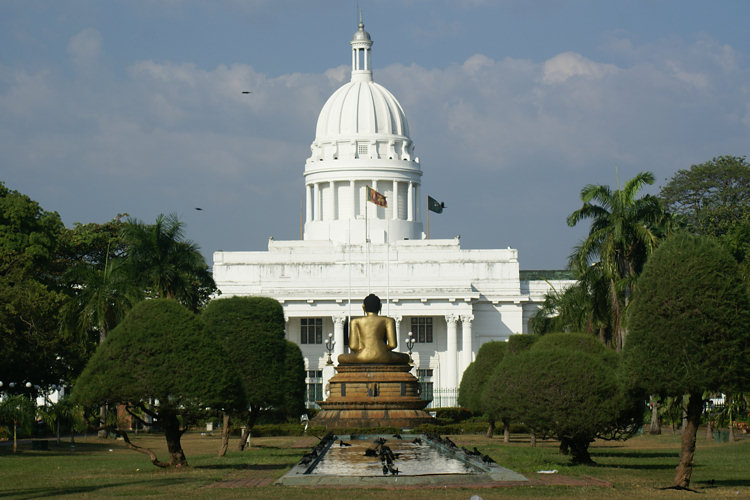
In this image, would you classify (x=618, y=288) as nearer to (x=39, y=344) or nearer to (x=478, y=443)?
(x=478, y=443)

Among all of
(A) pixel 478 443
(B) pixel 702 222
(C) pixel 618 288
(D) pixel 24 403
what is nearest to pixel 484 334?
(B) pixel 702 222

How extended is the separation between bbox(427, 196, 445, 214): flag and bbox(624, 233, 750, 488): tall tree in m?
57.6

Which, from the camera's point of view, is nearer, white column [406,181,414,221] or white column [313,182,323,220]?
white column [406,181,414,221]

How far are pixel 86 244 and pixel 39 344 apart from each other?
2858cm

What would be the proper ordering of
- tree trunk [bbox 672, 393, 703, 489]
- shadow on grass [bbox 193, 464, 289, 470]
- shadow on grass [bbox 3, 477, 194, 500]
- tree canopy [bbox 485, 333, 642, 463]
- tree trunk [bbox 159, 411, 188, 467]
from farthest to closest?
shadow on grass [bbox 193, 464, 289, 470] < tree canopy [bbox 485, 333, 642, 463] < tree trunk [bbox 159, 411, 188, 467] < shadow on grass [bbox 3, 477, 194, 500] < tree trunk [bbox 672, 393, 703, 489]

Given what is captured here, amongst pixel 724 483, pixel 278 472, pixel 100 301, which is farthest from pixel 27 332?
pixel 724 483

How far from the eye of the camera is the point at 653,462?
94.1 feet

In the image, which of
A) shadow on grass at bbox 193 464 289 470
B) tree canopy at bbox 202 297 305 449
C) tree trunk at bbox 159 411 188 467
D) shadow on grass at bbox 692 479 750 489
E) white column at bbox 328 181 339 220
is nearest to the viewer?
shadow on grass at bbox 692 479 750 489

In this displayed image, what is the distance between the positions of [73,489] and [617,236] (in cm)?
2691

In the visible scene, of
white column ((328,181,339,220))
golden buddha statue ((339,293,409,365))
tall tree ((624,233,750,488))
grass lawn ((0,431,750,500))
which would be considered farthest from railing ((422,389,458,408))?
tall tree ((624,233,750,488))

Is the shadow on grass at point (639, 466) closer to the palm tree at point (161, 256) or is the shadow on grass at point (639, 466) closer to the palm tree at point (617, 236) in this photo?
the palm tree at point (617, 236)

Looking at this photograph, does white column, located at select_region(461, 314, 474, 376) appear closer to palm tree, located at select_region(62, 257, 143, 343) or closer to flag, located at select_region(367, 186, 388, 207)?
flag, located at select_region(367, 186, 388, 207)

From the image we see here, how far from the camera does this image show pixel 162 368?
2456cm

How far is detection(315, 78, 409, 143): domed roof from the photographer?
84938mm
